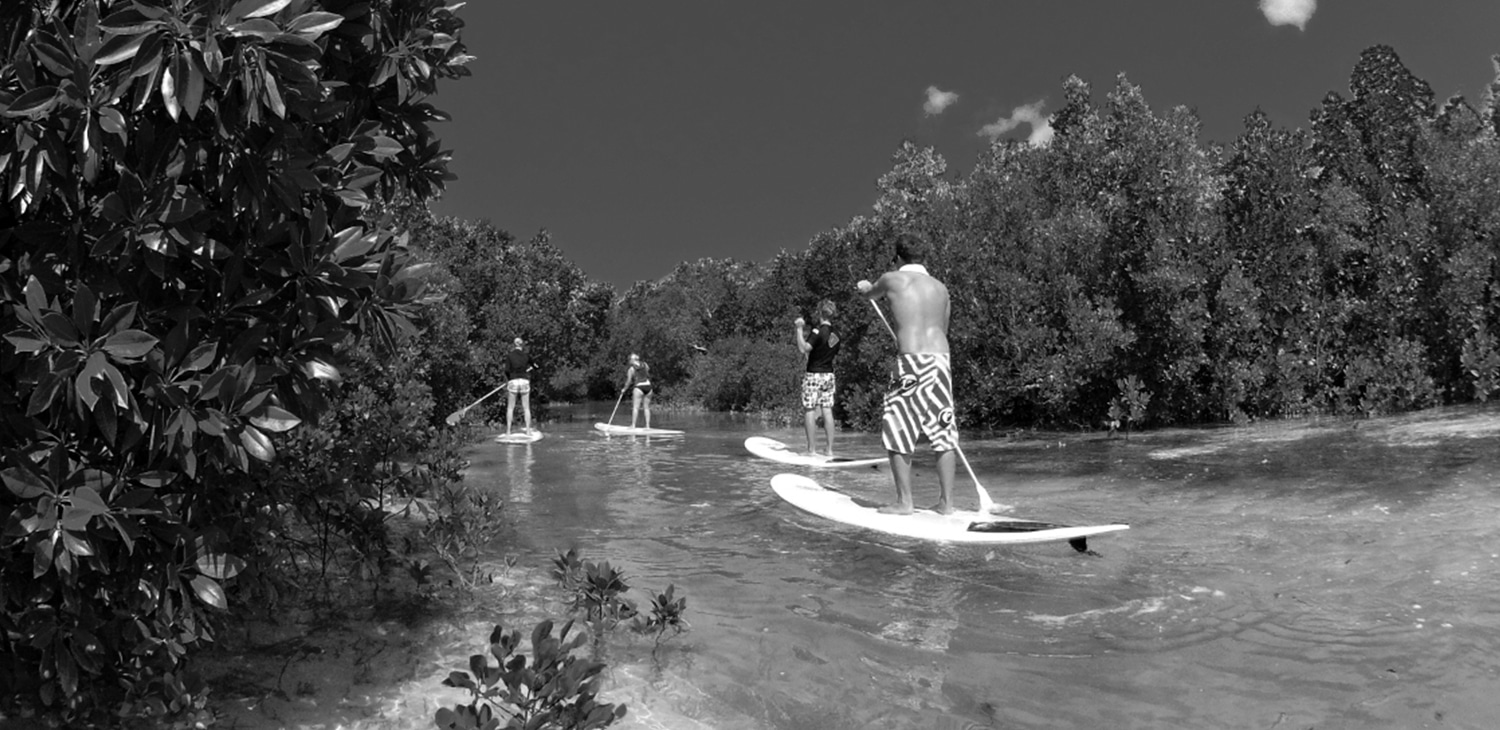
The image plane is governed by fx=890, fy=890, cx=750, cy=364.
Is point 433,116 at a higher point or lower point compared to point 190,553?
higher

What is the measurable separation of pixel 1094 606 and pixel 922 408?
9.02 feet

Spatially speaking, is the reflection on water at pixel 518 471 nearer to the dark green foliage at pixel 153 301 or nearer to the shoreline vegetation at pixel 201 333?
the shoreline vegetation at pixel 201 333

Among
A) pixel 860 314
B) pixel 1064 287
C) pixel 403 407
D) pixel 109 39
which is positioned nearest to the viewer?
pixel 109 39

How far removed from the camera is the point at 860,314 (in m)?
26.9

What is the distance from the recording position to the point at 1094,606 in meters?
5.06

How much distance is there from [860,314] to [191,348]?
24.9m

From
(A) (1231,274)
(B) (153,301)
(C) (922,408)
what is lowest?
(C) (922,408)

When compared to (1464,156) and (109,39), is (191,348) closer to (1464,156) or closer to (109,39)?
(109,39)

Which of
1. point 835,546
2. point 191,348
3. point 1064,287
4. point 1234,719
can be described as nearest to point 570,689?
point 191,348

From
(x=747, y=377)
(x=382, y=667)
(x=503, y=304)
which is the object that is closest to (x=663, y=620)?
(x=382, y=667)

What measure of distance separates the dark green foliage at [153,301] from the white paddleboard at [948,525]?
4724mm

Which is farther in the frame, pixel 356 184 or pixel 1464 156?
pixel 1464 156

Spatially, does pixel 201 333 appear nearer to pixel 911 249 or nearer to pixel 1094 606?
pixel 1094 606

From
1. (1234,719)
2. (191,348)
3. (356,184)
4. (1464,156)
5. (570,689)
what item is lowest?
(1234,719)
